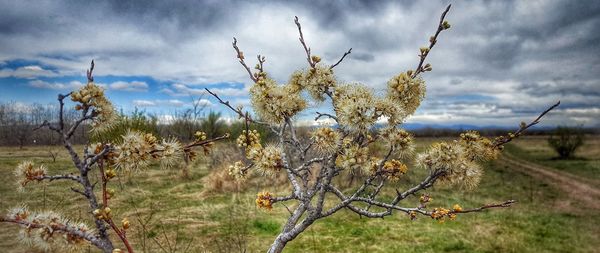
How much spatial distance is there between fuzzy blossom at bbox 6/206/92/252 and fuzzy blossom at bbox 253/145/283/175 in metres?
1.02

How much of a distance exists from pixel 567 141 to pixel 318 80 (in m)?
25.8

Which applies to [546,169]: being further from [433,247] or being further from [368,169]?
Answer: [368,169]

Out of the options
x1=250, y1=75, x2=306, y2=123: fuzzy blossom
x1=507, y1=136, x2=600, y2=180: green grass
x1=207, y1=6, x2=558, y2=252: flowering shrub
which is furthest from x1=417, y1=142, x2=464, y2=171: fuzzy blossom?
x1=507, y1=136, x2=600, y2=180: green grass

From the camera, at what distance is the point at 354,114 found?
232cm

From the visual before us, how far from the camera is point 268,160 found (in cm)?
248

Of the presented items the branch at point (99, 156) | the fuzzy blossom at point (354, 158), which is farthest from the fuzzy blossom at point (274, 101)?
the branch at point (99, 156)

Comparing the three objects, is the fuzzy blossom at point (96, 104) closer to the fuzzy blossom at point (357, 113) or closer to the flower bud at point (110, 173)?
the flower bud at point (110, 173)

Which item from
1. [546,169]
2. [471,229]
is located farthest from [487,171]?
[471,229]

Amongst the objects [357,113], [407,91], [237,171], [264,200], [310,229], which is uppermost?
[407,91]

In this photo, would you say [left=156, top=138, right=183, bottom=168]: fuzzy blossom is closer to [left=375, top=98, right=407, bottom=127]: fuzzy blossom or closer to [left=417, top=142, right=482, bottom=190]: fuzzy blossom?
[left=375, top=98, right=407, bottom=127]: fuzzy blossom

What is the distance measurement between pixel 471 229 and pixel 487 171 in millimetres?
12144

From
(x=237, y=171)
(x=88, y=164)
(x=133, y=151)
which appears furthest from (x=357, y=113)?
(x=88, y=164)

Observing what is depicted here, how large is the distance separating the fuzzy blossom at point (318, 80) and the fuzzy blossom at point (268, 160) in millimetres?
631

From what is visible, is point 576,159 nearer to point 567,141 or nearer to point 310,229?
point 567,141
